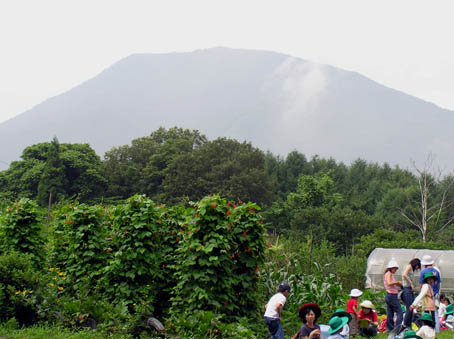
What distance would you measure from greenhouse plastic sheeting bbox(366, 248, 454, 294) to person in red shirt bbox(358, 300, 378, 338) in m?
11.3

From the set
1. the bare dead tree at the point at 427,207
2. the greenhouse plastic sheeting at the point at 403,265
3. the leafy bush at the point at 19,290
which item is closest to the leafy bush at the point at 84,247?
the leafy bush at the point at 19,290

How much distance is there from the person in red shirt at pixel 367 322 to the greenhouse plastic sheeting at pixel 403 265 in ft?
37.1

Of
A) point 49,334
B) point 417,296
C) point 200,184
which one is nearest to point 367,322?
point 417,296

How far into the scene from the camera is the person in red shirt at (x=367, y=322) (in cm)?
1167

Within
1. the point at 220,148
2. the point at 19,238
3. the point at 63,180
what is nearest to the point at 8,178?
the point at 63,180

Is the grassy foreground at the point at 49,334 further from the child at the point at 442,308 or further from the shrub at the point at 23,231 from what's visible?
the child at the point at 442,308

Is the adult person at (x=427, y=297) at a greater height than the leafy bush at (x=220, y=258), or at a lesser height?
lesser

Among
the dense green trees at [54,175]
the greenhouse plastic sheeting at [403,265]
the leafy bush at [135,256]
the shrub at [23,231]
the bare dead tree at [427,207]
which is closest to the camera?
the leafy bush at [135,256]

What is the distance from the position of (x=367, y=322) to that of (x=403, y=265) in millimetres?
13423

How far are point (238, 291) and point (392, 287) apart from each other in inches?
133

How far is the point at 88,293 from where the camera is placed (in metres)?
11.3

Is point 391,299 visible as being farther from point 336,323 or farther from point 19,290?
point 19,290

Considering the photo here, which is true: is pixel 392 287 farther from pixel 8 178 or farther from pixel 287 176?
pixel 287 176

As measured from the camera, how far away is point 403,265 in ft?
79.3
